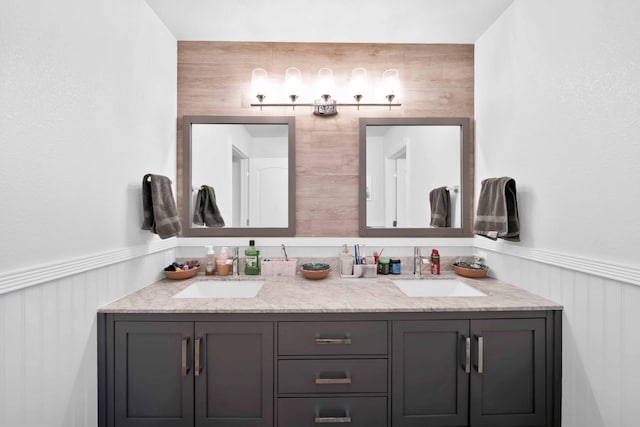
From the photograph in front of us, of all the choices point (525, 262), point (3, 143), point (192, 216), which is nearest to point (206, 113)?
point (192, 216)

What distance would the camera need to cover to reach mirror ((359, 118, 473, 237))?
1.99m

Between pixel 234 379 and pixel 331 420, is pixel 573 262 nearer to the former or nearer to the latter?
pixel 331 420

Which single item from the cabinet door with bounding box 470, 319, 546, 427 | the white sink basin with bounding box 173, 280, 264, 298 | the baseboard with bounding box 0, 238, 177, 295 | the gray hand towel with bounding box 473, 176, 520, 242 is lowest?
the cabinet door with bounding box 470, 319, 546, 427

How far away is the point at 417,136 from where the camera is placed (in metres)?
2.00

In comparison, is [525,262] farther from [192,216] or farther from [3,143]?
[3,143]

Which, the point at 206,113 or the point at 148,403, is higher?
the point at 206,113

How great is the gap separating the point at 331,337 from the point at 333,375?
0.17 m

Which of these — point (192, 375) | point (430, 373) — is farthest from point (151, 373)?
point (430, 373)

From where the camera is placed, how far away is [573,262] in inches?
50.1

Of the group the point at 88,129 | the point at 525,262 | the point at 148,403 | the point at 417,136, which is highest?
the point at 417,136

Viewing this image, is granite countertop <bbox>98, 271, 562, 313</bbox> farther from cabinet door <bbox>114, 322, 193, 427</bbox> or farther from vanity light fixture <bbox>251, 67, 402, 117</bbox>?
vanity light fixture <bbox>251, 67, 402, 117</bbox>

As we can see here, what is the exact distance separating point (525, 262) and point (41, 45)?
2.28 m

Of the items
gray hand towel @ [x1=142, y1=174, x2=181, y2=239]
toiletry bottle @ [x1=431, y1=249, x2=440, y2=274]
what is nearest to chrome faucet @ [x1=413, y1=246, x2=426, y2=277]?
toiletry bottle @ [x1=431, y1=249, x2=440, y2=274]

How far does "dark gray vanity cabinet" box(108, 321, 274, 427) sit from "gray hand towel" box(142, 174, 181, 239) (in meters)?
0.48
